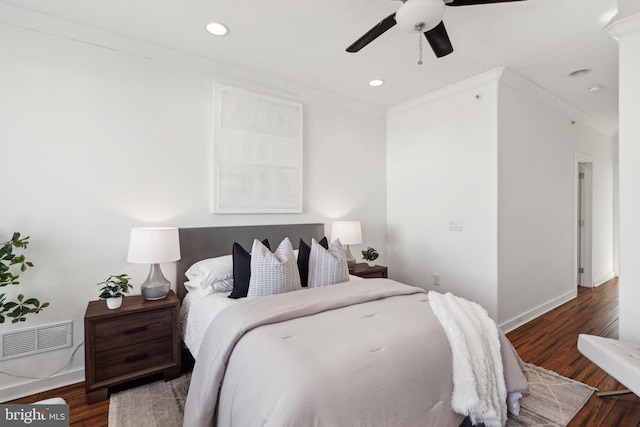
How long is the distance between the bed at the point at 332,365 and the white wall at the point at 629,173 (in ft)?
3.30

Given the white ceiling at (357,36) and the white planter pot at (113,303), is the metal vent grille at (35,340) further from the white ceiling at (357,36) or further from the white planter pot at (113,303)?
the white ceiling at (357,36)

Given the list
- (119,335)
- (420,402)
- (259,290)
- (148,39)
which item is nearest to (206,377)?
(259,290)

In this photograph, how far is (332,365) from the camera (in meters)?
1.36

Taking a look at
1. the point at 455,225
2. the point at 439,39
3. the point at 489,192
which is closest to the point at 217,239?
the point at 439,39

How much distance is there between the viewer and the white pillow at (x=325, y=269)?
264 cm

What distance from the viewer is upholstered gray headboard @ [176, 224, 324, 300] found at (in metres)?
2.71

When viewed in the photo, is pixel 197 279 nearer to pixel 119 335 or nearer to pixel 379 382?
pixel 119 335

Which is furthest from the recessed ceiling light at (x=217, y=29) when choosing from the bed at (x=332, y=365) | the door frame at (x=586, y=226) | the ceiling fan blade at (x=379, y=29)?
the door frame at (x=586, y=226)

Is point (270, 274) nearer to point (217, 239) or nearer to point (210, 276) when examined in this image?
point (210, 276)

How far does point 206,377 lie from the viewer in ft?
5.44

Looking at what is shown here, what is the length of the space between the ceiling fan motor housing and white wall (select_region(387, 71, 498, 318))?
5.86 feet

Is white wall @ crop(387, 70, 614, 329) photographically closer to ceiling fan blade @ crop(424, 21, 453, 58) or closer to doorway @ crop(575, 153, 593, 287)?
doorway @ crop(575, 153, 593, 287)

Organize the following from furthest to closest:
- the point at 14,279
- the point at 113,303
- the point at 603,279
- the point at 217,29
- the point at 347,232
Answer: the point at 603,279
the point at 347,232
the point at 217,29
the point at 113,303
the point at 14,279

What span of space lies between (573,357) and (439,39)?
287 centimetres
